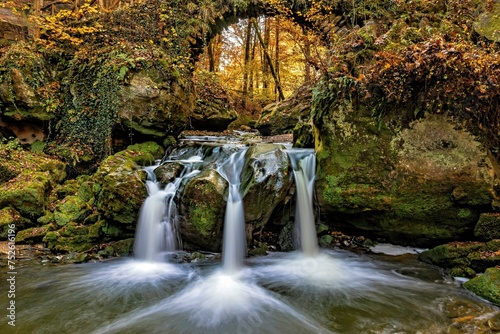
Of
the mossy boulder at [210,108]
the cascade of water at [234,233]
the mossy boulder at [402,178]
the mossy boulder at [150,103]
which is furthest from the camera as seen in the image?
the mossy boulder at [210,108]

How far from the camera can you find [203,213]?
17.8 ft

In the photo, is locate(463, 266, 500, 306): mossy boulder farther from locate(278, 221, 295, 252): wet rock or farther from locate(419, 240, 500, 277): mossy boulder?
locate(278, 221, 295, 252): wet rock

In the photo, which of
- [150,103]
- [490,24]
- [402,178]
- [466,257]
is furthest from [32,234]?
[490,24]

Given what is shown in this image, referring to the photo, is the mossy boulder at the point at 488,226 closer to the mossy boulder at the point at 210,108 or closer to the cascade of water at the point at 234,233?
the cascade of water at the point at 234,233

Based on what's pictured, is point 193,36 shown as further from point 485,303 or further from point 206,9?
point 485,303

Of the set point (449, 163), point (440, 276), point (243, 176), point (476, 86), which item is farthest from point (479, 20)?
point (243, 176)

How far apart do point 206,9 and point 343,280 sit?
9496 mm

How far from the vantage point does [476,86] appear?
460cm

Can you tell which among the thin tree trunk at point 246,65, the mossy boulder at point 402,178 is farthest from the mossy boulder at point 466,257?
the thin tree trunk at point 246,65

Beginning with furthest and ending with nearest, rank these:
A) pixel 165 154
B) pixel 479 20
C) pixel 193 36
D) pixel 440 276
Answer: pixel 193 36 → pixel 165 154 → pixel 479 20 → pixel 440 276

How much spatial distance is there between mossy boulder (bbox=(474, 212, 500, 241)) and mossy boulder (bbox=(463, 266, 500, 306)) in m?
0.88

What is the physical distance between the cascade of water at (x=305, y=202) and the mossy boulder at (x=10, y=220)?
556cm

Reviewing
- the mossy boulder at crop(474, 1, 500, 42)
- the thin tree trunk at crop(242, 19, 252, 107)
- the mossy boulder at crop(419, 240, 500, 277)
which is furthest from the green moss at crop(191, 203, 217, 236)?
the thin tree trunk at crop(242, 19, 252, 107)

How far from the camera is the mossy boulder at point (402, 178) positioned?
190 inches
